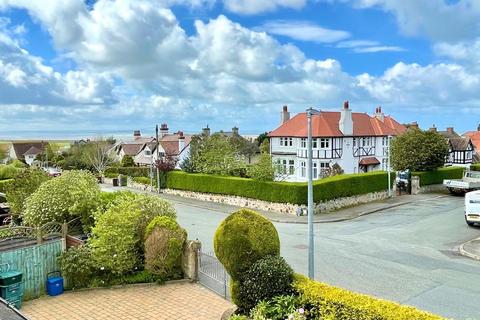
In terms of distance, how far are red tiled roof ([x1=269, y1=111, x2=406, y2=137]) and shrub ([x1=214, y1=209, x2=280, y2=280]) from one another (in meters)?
34.2

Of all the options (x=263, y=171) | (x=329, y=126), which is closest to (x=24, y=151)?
(x=329, y=126)

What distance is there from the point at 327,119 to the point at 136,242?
3447 centimetres

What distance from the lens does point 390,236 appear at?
2134 cm

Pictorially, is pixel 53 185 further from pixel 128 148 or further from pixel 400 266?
pixel 128 148

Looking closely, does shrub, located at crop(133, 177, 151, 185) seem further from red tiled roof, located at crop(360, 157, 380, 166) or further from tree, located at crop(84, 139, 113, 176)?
red tiled roof, located at crop(360, 157, 380, 166)

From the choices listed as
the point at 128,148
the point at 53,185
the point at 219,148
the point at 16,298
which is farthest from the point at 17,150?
the point at 16,298

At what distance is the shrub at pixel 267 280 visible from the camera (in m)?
9.98

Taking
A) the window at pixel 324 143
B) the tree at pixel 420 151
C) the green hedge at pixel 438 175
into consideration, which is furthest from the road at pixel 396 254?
the window at pixel 324 143

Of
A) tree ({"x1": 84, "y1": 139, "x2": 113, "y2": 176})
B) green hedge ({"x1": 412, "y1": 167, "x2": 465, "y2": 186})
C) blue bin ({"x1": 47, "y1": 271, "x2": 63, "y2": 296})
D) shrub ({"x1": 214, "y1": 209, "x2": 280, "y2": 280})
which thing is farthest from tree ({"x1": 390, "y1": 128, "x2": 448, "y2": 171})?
tree ({"x1": 84, "y1": 139, "x2": 113, "y2": 176})

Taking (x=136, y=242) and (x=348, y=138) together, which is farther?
(x=348, y=138)

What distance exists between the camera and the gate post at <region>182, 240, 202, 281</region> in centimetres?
1444

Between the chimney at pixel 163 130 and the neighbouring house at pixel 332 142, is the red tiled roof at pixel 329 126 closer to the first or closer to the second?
the neighbouring house at pixel 332 142

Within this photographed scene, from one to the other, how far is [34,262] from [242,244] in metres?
7.70

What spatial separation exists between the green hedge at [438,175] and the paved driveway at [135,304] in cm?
2943
